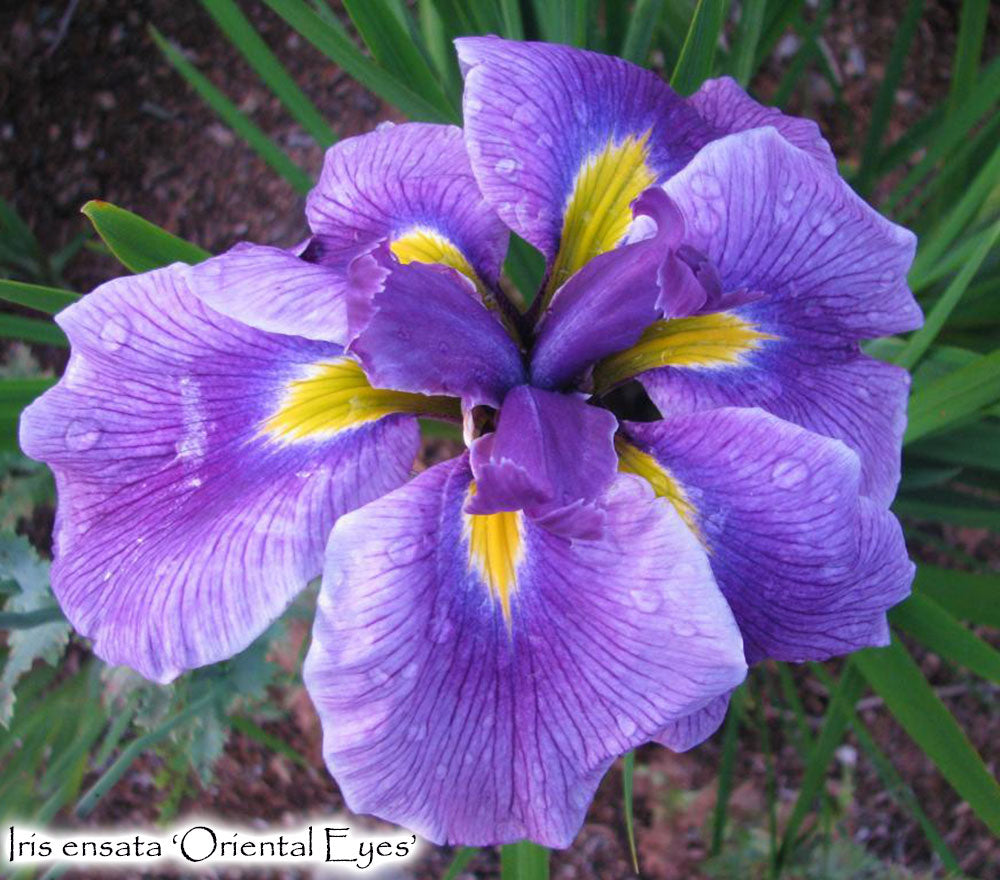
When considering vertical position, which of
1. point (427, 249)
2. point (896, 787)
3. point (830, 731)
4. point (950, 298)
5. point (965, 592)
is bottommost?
point (896, 787)

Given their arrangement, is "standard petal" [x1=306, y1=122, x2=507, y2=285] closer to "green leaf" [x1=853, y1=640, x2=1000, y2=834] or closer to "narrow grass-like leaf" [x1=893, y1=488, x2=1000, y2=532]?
"green leaf" [x1=853, y1=640, x2=1000, y2=834]

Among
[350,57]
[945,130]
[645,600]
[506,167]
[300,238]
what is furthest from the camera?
[300,238]

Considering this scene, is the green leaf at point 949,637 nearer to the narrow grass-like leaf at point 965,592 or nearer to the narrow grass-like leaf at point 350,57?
the narrow grass-like leaf at point 965,592

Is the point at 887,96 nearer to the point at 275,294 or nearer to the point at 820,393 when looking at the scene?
the point at 820,393

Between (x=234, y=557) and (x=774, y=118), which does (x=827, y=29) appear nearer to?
(x=774, y=118)

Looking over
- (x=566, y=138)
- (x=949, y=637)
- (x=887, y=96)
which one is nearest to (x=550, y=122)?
(x=566, y=138)

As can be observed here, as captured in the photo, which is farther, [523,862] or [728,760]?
[728,760]

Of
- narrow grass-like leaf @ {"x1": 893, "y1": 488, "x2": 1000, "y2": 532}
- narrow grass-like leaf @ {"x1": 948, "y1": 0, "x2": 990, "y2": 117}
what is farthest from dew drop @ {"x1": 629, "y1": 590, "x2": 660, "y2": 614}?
narrow grass-like leaf @ {"x1": 948, "y1": 0, "x2": 990, "y2": 117}

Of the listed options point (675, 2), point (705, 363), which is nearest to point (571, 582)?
point (705, 363)
